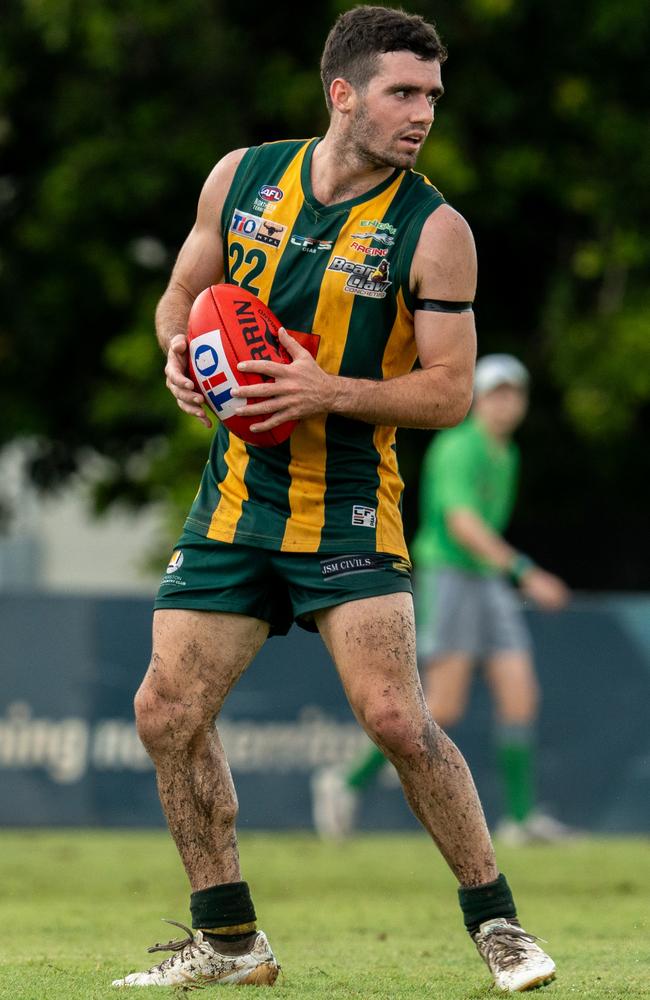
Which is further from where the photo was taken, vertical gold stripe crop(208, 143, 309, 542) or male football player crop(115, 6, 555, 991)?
vertical gold stripe crop(208, 143, 309, 542)

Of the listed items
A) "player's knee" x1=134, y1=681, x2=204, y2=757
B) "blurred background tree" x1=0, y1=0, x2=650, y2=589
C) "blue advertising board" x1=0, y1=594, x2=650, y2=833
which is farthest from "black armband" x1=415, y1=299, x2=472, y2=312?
"blurred background tree" x1=0, y1=0, x2=650, y2=589

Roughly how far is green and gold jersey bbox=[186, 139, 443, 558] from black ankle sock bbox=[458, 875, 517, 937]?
96 centimetres

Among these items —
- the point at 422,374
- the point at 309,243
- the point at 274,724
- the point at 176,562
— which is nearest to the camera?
the point at 422,374

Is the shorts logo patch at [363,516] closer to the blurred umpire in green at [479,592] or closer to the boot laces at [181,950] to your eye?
the boot laces at [181,950]

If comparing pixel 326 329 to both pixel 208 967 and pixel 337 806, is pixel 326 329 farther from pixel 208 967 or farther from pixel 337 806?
pixel 337 806

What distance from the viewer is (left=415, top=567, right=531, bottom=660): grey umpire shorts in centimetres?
1040

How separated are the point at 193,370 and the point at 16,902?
3475 mm

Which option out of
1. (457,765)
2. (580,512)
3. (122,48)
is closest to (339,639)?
(457,765)

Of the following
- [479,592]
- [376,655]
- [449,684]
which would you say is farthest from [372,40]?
[449,684]

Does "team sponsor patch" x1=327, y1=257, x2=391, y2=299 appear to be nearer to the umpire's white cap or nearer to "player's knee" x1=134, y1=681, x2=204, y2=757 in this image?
"player's knee" x1=134, y1=681, x2=204, y2=757

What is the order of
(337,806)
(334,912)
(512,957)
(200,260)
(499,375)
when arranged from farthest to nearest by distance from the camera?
(337,806)
(499,375)
(334,912)
(200,260)
(512,957)

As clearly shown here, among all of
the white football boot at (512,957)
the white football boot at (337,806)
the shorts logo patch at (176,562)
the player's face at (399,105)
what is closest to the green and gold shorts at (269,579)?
the shorts logo patch at (176,562)

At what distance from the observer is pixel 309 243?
16.6 ft

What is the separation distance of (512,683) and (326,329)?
18.9 ft
